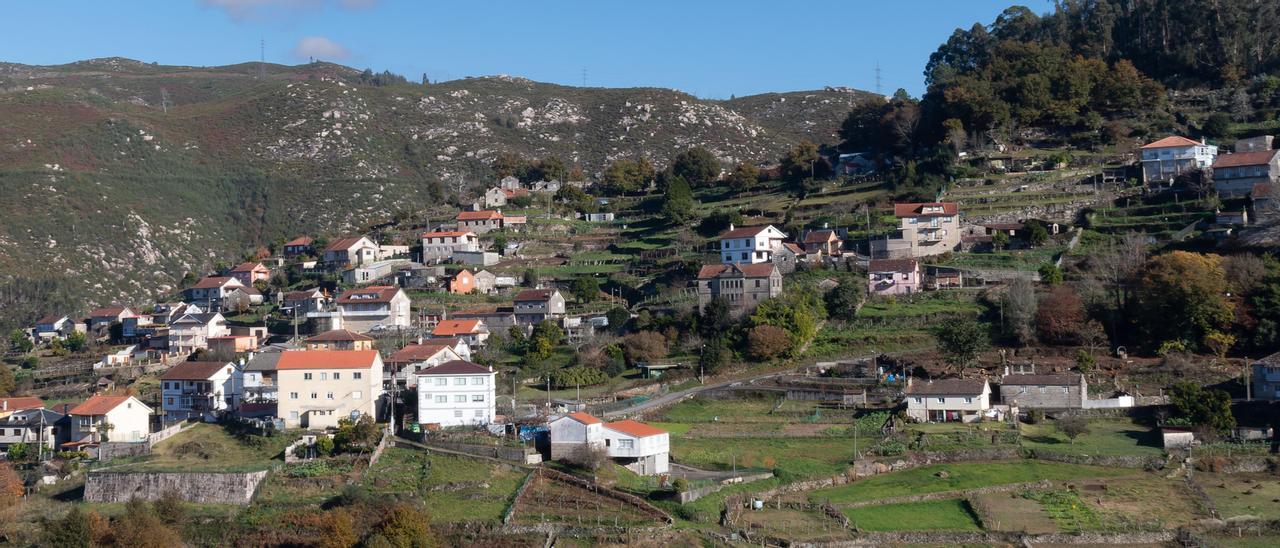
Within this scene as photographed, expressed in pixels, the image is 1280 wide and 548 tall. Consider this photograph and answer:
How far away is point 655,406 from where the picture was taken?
46344 mm

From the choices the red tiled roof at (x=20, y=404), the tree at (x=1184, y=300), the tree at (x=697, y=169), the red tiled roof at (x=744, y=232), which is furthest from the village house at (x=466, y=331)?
the tree at (x=697, y=169)

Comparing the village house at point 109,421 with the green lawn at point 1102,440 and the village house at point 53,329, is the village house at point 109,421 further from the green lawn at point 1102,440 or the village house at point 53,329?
the green lawn at point 1102,440

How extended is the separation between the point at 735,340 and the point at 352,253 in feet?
93.4

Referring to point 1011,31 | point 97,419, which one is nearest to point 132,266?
point 97,419

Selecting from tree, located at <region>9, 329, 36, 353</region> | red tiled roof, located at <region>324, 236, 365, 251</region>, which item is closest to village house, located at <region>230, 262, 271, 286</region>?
red tiled roof, located at <region>324, 236, 365, 251</region>

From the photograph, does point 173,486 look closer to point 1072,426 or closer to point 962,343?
point 962,343

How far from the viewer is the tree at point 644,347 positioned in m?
51.6

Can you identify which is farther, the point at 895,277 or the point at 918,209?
the point at 918,209

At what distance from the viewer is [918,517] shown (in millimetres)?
35938

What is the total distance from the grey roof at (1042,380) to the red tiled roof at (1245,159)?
19.7 m

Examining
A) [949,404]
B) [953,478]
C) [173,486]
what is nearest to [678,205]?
[949,404]

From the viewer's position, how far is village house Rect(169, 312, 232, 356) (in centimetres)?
6162

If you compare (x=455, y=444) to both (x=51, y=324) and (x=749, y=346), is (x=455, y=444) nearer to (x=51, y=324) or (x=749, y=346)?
(x=749, y=346)

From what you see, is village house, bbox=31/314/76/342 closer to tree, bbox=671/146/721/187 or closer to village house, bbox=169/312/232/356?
village house, bbox=169/312/232/356
